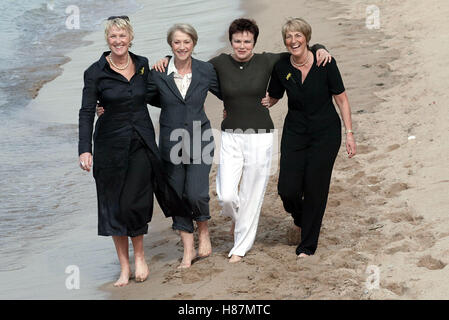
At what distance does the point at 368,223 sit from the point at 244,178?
117 centimetres

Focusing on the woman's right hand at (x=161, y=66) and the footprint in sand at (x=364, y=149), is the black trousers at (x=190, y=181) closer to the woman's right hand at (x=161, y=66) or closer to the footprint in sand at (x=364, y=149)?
the woman's right hand at (x=161, y=66)

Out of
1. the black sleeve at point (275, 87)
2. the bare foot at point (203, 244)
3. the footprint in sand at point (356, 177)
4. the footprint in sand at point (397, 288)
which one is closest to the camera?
the footprint in sand at point (397, 288)

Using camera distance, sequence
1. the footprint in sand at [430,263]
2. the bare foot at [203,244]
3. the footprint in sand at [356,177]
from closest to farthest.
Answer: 1. the footprint in sand at [430,263]
2. the bare foot at [203,244]
3. the footprint in sand at [356,177]

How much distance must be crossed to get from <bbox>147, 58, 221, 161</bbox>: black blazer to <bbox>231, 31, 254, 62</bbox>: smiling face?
0.26m

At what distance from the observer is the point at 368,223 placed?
6086 millimetres

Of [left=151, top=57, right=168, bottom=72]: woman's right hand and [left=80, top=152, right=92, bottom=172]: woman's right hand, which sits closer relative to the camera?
[left=80, top=152, right=92, bottom=172]: woman's right hand

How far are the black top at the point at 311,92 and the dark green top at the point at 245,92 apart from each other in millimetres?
146

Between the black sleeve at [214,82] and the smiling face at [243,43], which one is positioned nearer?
the smiling face at [243,43]

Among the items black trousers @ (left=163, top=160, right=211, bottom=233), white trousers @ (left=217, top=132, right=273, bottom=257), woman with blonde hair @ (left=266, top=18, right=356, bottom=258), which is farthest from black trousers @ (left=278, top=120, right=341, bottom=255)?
black trousers @ (left=163, top=160, right=211, bottom=233)

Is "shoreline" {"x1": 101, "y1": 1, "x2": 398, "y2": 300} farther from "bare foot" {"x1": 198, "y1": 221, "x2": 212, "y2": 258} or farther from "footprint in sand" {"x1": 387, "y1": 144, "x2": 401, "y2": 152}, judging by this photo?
"footprint in sand" {"x1": 387, "y1": 144, "x2": 401, "y2": 152}

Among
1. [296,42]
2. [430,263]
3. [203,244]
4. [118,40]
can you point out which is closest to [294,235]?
[203,244]

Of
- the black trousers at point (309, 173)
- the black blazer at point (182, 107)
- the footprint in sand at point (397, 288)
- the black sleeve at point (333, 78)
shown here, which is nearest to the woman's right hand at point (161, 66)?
the black blazer at point (182, 107)

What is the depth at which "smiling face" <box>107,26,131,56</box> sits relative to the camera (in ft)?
16.6

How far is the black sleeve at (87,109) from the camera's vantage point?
5.18 m
